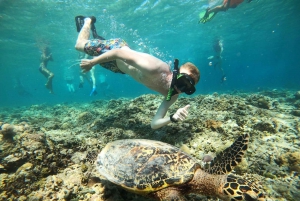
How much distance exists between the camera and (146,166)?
212 centimetres

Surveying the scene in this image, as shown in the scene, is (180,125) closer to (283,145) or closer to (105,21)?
(283,145)

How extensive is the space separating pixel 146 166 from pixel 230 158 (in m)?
1.11

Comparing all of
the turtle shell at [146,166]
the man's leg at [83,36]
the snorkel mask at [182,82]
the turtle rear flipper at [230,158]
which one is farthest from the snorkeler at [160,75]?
the man's leg at [83,36]

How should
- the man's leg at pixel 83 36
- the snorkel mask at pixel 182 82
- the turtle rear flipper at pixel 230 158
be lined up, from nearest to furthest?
the turtle rear flipper at pixel 230 158 → the snorkel mask at pixel 182 82 → the man's leg at pixel 83 36

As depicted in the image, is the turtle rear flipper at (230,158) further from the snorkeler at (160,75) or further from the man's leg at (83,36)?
the man's leg at (83,36)

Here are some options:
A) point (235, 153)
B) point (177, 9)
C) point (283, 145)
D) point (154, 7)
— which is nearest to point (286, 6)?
point (177, 9)

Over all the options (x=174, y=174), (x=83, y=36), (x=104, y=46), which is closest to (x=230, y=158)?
(x=174, y=174)

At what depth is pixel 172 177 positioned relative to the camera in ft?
6.38

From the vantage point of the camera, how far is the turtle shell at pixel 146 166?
195 centimetres

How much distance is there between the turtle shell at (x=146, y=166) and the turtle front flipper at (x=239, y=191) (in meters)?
0.40

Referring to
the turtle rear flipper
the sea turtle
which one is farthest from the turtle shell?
the turtle rear flipper

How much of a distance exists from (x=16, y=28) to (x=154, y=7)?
53.8 ft

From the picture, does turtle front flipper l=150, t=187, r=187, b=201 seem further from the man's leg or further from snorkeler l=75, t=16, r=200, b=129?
the man's leg

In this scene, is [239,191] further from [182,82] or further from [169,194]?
[182,82]
